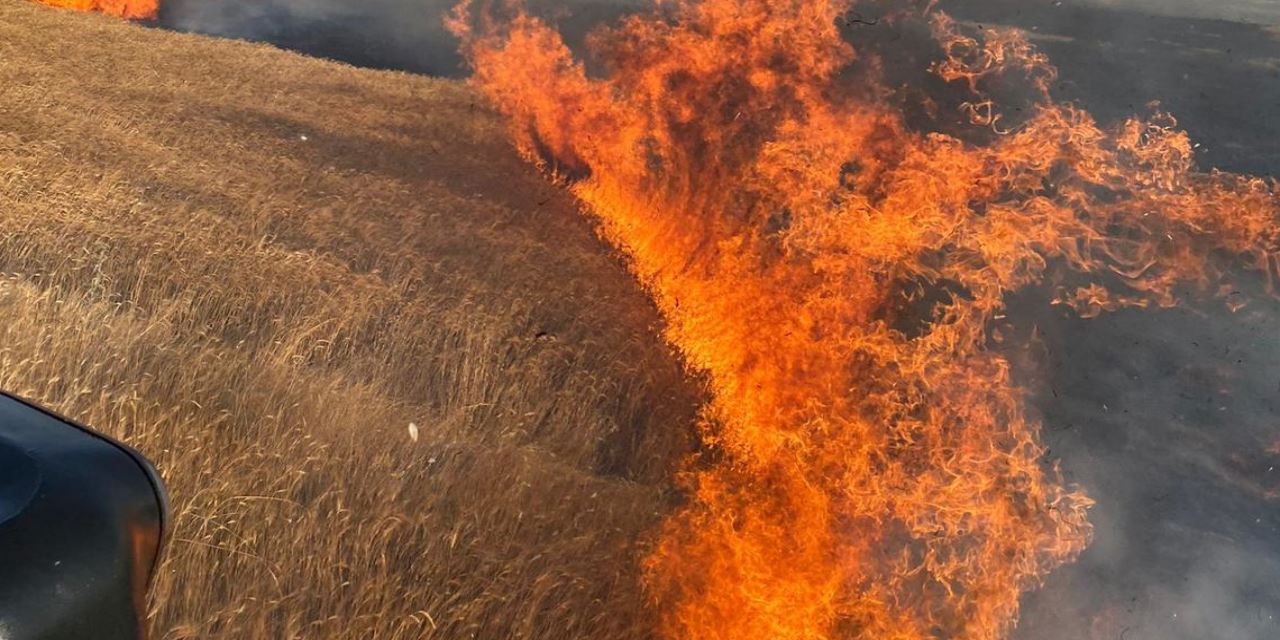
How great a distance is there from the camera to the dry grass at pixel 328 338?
500 cm

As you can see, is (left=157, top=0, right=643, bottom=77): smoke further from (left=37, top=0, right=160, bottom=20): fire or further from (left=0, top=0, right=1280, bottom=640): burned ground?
(left=0, top=0, right=1280, bottom=640): burned ground

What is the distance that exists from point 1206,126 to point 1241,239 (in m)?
1.05

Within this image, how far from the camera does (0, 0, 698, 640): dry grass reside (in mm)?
5004

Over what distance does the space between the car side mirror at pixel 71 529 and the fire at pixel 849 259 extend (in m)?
4.16

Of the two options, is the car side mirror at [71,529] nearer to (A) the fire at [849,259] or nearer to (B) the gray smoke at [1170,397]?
(A) the fire at [849,259]

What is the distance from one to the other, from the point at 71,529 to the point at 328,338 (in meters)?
5.03

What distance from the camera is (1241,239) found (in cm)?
677

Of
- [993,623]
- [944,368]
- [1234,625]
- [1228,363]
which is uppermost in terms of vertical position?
[1228,363]

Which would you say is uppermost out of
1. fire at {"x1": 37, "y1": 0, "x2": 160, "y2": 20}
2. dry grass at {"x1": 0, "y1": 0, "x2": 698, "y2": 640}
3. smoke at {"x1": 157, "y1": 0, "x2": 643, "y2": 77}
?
smoke at {"x1": 157, "y1": 0, "x2": 643, "y2": 77}

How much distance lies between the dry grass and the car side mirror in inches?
119

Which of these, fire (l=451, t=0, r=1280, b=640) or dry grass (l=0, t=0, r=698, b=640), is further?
fire (l=451, t=0, r=1280, b=640)

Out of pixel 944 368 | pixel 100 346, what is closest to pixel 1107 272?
pixel 944 368

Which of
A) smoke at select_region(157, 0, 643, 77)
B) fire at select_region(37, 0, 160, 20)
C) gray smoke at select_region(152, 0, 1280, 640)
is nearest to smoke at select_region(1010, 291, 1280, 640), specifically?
gray smoke at select_region(152, 0, 1280, 640)

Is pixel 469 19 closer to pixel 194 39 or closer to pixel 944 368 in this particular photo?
pixel 194 39
